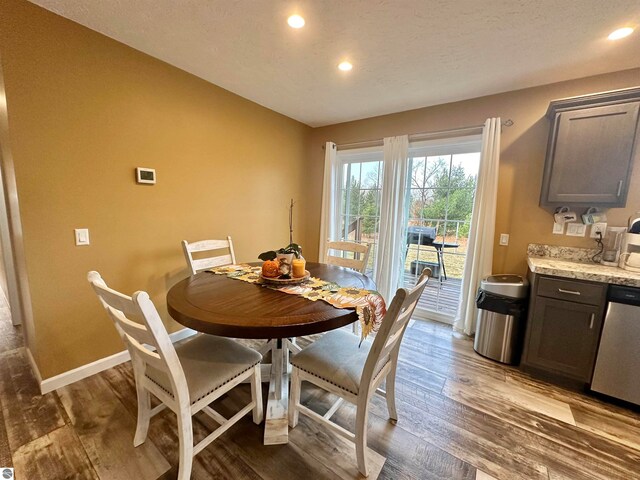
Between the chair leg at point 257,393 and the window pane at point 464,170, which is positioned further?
the window pane at point 464,170

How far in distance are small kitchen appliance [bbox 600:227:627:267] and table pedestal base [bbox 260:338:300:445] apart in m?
2.68

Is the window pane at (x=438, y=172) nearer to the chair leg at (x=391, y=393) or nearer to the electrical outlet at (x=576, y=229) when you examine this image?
the electrical outlet at (x=576, y=229)

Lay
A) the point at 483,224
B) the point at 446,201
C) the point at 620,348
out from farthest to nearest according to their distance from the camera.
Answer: the point at 446,201 < the point at 483,224 < the point at 620,348

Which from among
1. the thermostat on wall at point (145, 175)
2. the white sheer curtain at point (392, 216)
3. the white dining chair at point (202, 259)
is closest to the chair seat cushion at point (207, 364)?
the white dining chair at point (202, 259)

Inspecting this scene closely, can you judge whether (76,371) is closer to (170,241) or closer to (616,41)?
(170,241)

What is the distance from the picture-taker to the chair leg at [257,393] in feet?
4.86

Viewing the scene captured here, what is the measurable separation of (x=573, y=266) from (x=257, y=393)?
2523 millimetres

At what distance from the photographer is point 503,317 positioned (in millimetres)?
2262

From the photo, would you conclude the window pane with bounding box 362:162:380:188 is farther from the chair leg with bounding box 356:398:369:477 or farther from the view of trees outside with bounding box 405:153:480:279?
the chair leg with bounding box 356:398:369:477

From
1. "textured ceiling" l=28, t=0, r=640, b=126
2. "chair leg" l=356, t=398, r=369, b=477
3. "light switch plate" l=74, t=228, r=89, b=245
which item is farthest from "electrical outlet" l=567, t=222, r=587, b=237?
"light switch plate" l=74, t=228, r=89, b=245

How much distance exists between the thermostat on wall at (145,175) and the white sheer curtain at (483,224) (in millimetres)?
→ 2988

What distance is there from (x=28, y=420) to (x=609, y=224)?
4.34 m

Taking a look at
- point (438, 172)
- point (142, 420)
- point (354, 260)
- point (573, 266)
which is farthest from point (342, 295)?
point (438, 172)

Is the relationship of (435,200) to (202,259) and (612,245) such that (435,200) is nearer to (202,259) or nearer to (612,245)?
(612,245)
